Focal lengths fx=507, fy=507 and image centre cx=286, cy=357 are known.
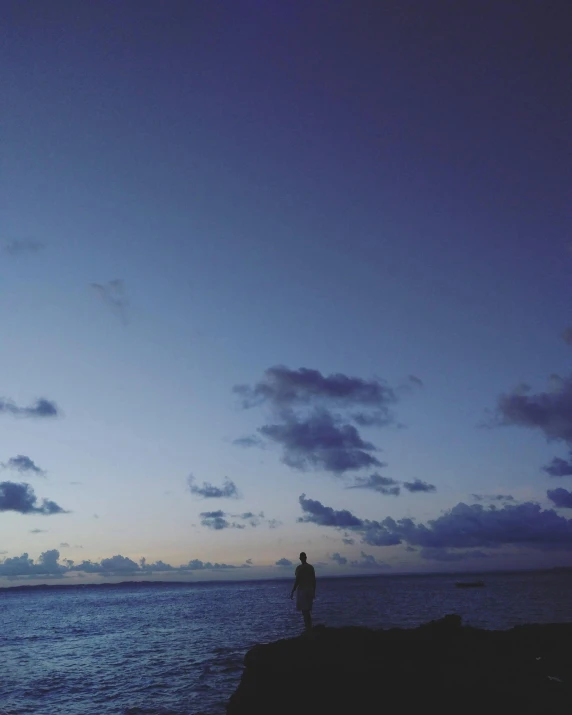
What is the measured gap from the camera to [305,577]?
20.8 meters

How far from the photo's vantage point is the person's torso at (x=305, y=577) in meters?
20.8

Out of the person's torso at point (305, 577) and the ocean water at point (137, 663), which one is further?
the ocean water at point (137, 663)

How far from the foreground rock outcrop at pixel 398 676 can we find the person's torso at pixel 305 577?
194 centimetres

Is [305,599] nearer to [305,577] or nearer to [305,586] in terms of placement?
[305,586]

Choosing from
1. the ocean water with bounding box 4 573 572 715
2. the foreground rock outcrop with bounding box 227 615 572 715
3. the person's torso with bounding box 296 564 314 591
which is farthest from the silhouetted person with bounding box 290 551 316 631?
the ocean water with bounding box 4 573 572 715

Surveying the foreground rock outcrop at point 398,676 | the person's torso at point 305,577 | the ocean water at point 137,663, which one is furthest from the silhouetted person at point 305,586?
the ocean water at point 137,663

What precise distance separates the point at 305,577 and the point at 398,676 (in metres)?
6.20

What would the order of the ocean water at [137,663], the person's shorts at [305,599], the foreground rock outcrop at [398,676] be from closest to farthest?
the foreground rock outcrop at [398,676]
the person's shorts at [305,599]
the ocean water at [137,663]

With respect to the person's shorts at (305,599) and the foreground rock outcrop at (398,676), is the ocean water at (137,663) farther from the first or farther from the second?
the foreground rock outcrop at (398,676)

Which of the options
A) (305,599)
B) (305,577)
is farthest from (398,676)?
(305,577)

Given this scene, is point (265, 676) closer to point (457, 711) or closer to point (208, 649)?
point (457, 711)

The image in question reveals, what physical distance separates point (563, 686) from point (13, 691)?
29620 mm

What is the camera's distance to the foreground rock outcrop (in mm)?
13422

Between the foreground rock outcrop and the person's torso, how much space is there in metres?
1.94
